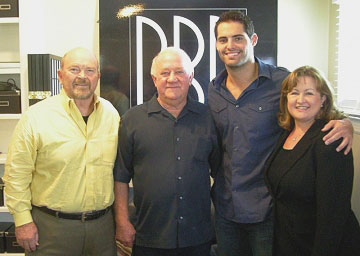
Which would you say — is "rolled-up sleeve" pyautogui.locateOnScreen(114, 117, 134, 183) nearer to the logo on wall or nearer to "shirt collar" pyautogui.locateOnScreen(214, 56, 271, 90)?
"shirt collar" pyautogui.locateOnScreen(214, 56, 271, 90)

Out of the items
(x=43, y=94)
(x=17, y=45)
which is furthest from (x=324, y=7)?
(x=17, y=45)

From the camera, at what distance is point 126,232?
1.87 metres

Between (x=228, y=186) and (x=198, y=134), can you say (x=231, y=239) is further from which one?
(x=198, y=134)

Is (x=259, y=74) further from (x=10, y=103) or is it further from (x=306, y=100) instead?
(x=10, y=103)

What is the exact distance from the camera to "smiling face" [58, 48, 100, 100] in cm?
186

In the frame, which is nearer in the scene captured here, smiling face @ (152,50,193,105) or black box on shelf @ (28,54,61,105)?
smiling face @ (152,50,193,105)

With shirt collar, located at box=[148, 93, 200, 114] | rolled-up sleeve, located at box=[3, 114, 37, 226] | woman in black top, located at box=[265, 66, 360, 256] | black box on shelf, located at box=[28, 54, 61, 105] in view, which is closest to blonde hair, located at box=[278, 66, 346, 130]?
woman in black top, located at box=[265, 66, 360, 256]

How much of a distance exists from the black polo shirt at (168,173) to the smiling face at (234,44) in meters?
0.34

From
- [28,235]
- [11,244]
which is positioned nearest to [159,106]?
[28,235]

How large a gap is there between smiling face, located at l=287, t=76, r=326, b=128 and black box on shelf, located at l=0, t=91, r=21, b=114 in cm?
196

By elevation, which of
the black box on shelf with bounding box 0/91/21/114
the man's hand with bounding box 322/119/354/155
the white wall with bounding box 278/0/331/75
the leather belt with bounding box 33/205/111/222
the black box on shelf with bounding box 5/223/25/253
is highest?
the white wall with bounding box 278/0/331/75

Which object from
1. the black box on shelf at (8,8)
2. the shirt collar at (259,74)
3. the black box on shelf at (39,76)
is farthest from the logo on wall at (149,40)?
the shirt collar at (259,74)

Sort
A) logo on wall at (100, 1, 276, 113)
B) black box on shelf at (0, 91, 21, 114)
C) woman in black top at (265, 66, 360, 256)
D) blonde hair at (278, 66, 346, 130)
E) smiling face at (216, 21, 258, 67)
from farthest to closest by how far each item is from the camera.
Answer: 1. logo on wall at (100, 1, 276, 113)
2. black box on shelf at (0, 91, 21, 114)
3. smiling face at (216, 21, 258, 67)
4. blonde hair at (278, 66, 346, 130)
5. woman in black top at (265, 66, 360, 256)

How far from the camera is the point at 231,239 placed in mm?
1946
